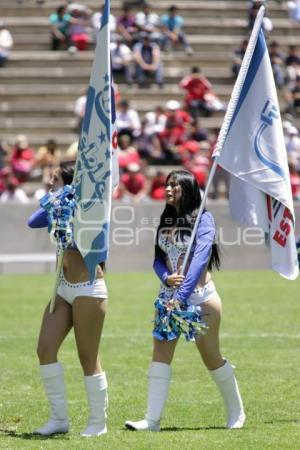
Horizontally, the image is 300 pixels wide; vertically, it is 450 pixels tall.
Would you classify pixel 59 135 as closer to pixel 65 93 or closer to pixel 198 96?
pixel 65 93

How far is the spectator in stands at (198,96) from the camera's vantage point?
27906 millimetres

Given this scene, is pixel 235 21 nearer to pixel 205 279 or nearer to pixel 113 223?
pixel 113 223

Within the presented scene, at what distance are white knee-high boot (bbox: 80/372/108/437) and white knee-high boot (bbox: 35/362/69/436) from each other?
0.57ft

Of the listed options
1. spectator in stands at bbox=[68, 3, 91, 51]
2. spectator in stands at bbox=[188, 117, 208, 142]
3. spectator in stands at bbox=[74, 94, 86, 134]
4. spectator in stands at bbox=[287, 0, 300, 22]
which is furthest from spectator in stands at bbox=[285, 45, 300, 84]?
spectator in stands at bbox=[74, 94, 86, 134]

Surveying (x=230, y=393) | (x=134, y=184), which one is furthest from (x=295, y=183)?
(x=230, y=393)

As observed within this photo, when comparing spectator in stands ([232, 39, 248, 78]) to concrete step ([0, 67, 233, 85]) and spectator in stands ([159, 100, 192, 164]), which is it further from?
spectator in stands ([159, 100, 192, 164])

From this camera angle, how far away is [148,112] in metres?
28.3

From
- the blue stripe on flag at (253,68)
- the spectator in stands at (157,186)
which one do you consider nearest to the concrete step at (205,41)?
the spectator in stands at (157,186)

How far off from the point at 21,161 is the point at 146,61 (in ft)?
17.9

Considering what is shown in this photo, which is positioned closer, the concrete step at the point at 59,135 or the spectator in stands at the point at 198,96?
the concrete step at the point at 59,135

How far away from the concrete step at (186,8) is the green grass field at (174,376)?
14.1 meters

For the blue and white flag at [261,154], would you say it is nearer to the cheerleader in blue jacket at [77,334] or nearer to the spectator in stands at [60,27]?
the cheerleader in blue jacket at [77,334]

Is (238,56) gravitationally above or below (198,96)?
above

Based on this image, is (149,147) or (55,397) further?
(149,147)
